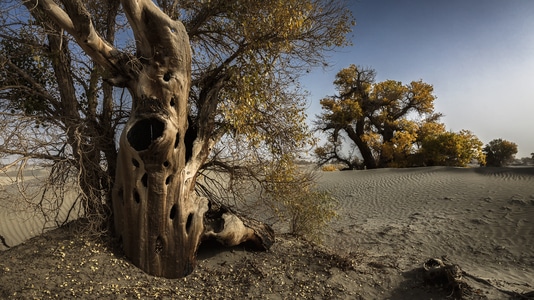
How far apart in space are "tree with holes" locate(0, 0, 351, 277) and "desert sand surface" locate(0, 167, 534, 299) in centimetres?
47

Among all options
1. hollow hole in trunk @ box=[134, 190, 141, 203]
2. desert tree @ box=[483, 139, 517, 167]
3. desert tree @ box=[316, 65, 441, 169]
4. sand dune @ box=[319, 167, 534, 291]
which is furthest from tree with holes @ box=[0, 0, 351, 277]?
desert tree @ box=[483, 139, 517, 167]

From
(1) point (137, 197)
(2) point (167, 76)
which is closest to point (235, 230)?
(1) point (137, 197)

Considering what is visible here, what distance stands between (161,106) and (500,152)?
36798 millimetres

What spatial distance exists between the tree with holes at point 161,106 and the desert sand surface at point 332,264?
0.47m

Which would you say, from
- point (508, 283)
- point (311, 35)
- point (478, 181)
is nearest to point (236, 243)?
point (311, 35)

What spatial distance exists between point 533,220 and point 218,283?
11495mm

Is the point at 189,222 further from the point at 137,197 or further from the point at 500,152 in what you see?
the point at 500,152

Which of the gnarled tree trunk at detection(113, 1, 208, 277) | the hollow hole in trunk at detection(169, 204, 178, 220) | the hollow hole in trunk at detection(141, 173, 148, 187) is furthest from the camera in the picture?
the hollow hole in trunk at detection(169, 204, 178, 220)

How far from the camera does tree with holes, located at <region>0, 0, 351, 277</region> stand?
17.7 ft

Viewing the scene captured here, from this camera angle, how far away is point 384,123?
28.4 metres

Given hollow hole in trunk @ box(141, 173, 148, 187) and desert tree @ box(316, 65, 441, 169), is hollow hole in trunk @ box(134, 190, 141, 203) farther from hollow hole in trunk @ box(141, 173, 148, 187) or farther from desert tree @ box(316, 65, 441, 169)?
desert tree @ box(316, 65, 441, 169)

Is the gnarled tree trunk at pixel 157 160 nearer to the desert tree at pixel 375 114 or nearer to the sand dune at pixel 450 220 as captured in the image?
the sand dune at pixel 450 220

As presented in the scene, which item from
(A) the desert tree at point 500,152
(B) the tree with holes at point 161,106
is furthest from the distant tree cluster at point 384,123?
(B) the tree with holes at point 161,106

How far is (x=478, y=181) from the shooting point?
18062 mm
